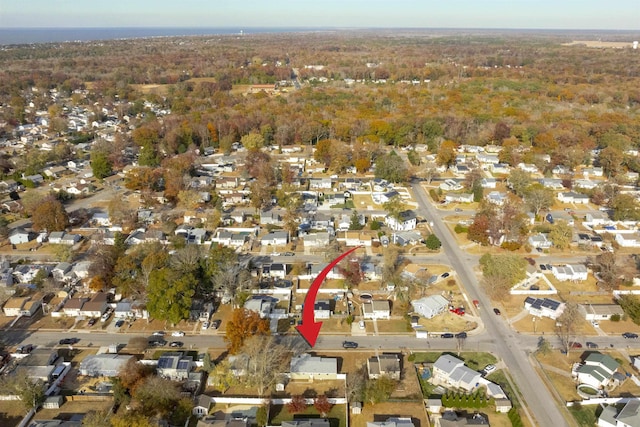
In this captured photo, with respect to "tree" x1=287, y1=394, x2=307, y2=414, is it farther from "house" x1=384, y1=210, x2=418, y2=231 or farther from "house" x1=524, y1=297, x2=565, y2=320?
"house" x1=384, y1=210, x2=418, y2=231

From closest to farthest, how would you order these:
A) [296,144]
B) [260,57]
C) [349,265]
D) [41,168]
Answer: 1. [349,265]
2. [41,168]
3. [296,144]
4. [260,57]

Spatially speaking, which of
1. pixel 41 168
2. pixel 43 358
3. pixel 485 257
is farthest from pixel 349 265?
pixel 41 168

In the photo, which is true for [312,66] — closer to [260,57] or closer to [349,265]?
[260,57]

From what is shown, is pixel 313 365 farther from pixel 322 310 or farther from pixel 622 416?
pixel 622 416

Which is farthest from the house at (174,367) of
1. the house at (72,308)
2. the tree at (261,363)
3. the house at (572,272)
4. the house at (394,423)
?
the house at (572,272)

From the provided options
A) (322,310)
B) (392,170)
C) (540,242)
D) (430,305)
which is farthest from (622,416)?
(392,170)

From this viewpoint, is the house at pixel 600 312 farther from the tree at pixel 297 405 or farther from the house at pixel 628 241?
the tree at pixel 297 405
